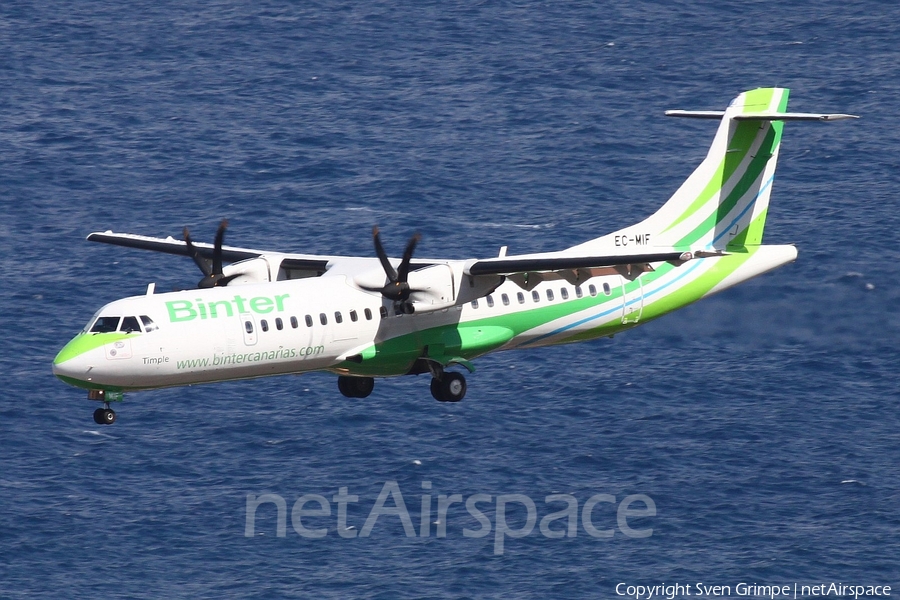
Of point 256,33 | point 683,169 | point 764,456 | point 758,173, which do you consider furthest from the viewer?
point 256,33

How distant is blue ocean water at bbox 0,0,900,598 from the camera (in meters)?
83.3

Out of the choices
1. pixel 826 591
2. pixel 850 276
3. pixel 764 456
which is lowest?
pixel 826 591

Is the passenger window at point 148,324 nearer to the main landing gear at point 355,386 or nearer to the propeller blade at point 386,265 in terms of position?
the propeller blade at point 386,265

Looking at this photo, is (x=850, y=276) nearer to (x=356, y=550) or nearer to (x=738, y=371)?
(x=738, y=371)

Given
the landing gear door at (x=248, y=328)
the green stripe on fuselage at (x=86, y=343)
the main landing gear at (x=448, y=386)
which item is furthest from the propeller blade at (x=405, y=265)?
the green stripe on fuselage at (x=86, y=343)

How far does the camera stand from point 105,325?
134 feet

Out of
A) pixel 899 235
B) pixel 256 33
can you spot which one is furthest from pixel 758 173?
pixel 256 33

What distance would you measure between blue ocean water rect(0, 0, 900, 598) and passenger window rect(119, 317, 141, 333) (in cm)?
2347

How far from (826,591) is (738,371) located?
18555 mm

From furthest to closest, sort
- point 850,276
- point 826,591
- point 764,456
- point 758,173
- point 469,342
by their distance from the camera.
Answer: point 850,276 → point 764,456 → point 826,591 → point 758,173 → point 469,342

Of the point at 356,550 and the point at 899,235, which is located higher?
the point at 899,235

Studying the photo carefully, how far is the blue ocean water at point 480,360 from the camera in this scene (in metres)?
83.3

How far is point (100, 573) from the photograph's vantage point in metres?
82.9

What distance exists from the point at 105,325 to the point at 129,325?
2.25ft
